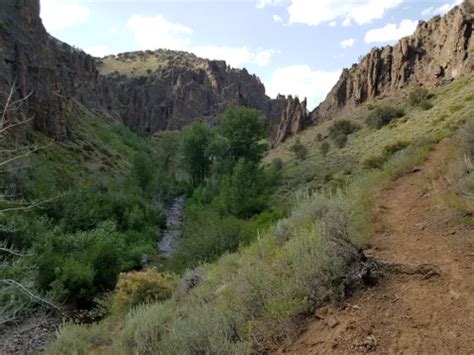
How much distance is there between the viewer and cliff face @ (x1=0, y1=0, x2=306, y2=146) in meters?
42.6

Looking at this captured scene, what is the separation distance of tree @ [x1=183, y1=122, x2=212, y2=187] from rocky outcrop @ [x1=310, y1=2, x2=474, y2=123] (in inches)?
605

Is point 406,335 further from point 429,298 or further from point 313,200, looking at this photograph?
point 313,200

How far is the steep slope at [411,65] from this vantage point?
41875 millimetres

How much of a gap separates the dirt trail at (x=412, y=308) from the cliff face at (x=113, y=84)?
74.8 ft

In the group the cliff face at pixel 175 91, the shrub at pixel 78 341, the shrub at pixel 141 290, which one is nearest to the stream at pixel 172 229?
the shrub at pixel 141 290

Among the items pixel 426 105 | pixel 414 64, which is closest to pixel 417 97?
pixel 426 105

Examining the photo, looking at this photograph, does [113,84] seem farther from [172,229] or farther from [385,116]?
[385,116]

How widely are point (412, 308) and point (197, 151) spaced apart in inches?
1866

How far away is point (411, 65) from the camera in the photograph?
157 feet

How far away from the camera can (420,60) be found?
155ft

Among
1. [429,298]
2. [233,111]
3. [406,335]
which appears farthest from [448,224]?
[233,111]

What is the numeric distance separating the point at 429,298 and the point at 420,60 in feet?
156

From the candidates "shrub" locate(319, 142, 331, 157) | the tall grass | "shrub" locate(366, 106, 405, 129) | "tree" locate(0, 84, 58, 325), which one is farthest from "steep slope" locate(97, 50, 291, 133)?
the tall grass

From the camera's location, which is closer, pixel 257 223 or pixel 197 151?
pixel 257 223
